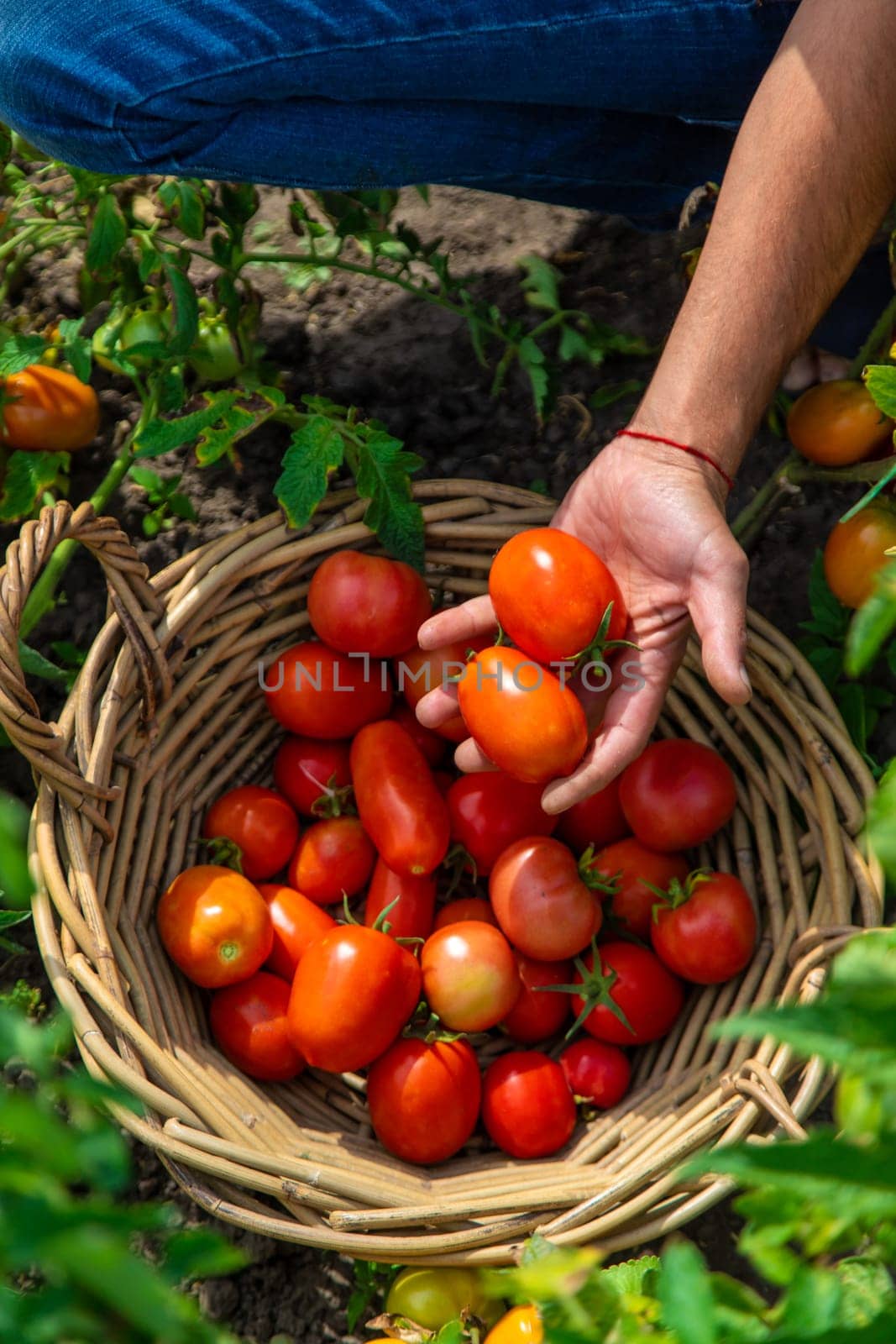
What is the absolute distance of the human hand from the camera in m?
1.34

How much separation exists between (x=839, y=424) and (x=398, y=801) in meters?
0.82

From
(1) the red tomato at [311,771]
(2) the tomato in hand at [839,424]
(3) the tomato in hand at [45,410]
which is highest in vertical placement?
(2) the tomato in hand at [839,424]

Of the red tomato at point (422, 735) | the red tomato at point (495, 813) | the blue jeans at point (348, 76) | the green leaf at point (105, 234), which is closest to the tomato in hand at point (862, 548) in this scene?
the red tomato at point (495, 813)

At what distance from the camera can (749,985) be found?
1479mm

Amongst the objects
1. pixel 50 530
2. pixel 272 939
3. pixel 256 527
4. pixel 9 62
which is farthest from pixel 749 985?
pixel 9 62

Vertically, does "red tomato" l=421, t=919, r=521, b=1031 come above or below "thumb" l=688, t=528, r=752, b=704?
below

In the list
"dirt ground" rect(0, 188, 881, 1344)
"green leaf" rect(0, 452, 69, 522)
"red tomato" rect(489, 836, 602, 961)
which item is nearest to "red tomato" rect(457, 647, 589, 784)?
"red tomato" rect(489, 836, 602, 961)

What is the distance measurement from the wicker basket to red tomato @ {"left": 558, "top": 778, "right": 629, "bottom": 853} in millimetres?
147

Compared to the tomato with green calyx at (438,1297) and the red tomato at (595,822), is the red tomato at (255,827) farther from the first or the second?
the tomato with green calyx at (438,1297)

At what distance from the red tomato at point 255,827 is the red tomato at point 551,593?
479 millimetres

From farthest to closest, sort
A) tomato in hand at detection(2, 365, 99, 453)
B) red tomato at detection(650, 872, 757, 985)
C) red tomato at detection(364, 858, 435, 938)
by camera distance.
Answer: tomato in hand at detection(2, 365, 99, 453)
red tomato at detection(364, 858, 435, 938)
red tomato at detection(650, 872, 757, 985)

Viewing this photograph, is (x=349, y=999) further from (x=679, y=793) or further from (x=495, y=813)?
(x=679, y=793)

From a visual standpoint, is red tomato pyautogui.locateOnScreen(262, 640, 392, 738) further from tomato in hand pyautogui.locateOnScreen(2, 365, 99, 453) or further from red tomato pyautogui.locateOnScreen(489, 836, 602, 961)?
tomato in hand pyautogui.locateOnScreen(2, 365, 99, 453)

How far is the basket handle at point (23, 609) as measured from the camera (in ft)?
4.20
